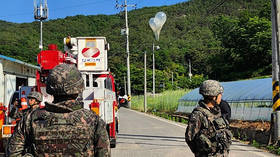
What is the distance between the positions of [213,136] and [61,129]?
2.11 m

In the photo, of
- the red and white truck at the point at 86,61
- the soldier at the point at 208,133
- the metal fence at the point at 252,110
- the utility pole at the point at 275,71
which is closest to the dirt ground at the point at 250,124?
the metal fence at the point at 252,110

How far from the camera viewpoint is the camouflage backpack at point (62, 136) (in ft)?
8.94

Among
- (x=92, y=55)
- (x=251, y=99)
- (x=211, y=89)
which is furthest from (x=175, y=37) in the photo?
(x=211, y=89)

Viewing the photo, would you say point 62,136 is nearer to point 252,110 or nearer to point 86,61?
point 86,61

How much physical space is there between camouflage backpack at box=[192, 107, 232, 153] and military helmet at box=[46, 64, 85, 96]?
187 cm

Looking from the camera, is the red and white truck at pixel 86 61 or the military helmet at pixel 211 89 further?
the red and white truck at pixel 86 61

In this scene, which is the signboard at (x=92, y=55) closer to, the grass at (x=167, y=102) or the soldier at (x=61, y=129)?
the soldier at (x=61, y=129)

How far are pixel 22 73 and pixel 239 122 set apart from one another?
41.9 ft

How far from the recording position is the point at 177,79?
89.4m

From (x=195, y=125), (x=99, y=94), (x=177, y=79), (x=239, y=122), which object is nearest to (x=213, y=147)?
(x=195, y=125)

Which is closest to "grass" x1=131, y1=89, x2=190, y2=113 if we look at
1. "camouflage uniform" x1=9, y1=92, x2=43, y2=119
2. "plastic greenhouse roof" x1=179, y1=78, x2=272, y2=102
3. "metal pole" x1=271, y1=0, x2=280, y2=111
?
"plastic greenhouse roof" x1=179, y1=78, x2=272, y2=102

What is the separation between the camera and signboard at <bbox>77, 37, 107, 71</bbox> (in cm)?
945

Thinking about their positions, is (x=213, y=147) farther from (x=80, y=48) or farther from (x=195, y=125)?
(x=80, y=48)

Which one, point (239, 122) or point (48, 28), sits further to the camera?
point (48, 28)
